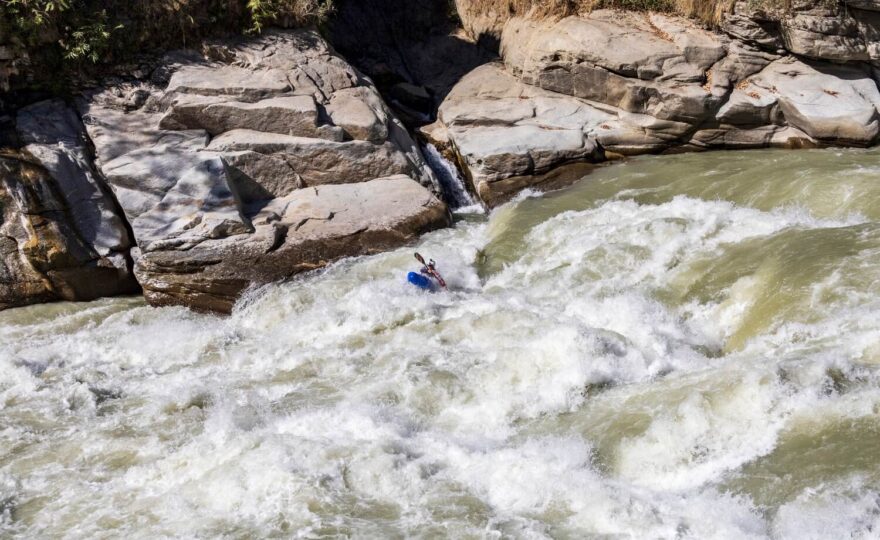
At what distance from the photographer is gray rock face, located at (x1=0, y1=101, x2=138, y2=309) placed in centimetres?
947

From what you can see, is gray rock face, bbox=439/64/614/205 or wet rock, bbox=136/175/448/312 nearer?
wet rock, bbox=136/175/448/312

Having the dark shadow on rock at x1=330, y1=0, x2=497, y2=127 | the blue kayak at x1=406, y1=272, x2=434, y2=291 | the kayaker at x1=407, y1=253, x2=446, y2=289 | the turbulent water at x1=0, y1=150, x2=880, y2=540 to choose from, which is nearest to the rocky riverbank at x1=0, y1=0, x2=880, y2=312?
the dark shadow on rock at x1=330, y1=0, x2=497, y2=127

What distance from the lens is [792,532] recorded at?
4.54 metres

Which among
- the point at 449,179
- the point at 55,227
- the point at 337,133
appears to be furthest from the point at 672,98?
the point at 55,227

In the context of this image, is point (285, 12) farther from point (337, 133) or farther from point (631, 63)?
point (631, 63)

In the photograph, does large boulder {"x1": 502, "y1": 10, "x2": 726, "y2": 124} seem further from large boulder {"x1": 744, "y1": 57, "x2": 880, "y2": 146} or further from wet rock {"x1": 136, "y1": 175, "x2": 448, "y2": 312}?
wet rock {"x1": 136, "y1": 175, "x2": 448, "y2": 312}

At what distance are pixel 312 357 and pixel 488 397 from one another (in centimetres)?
189

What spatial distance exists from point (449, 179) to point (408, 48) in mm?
5029

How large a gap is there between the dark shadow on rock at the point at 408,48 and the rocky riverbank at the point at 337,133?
14 cm

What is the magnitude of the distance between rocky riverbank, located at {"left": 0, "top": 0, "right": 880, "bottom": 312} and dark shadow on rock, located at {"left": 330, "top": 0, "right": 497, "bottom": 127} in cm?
14

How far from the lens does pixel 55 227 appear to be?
9609 mm

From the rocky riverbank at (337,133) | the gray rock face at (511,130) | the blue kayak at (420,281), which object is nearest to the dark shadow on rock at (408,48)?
the rocky riverbank at (337,133)

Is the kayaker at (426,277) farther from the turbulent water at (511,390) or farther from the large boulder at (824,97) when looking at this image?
the large boulder at (824,97)

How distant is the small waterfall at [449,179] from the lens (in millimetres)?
11742
